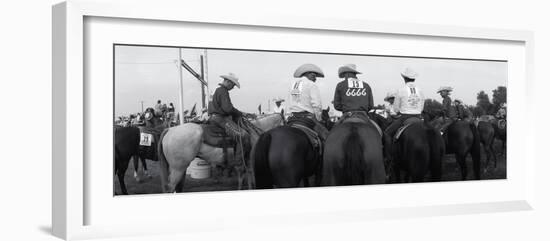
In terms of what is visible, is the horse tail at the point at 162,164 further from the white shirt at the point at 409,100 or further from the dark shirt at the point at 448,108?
the dark shirt at the point at 448,108

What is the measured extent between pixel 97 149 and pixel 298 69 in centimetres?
269

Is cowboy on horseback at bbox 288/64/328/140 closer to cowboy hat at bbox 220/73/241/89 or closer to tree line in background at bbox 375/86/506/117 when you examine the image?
cowboy hat at bbox 220/73/241/89

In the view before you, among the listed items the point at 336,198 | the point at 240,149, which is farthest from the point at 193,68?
the point at 336,198

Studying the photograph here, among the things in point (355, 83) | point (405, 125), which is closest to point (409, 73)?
point (405, 125)

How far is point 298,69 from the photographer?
9.61 m

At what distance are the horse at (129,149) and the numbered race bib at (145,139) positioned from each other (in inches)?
1.5

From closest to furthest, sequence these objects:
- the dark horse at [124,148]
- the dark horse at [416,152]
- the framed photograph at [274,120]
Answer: the framed photograph at [274,120]
the dark horse at [124,148]
the dark horse at [416,152]

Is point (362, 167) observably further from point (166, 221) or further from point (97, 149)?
point (97, 149)

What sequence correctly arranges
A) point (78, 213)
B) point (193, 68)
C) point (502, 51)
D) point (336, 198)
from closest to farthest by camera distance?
1. point (78, 213)
2. point (193, 68)
3. point (336, 198)
4. point (502, 51)

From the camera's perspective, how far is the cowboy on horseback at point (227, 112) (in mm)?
9195

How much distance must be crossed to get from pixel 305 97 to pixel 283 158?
84cm

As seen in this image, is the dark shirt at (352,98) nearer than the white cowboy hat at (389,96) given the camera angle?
Yes

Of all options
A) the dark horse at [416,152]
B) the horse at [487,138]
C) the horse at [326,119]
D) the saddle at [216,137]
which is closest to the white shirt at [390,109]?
the dark horse at [416,152]

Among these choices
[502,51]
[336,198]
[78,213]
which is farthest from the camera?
[502,51]
